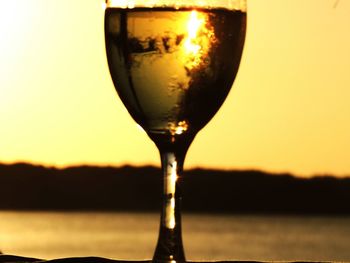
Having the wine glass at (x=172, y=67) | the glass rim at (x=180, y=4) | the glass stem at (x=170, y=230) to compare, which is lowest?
the glass stem at (x=170, y=230)

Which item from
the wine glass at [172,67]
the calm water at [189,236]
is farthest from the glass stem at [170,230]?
the calm water at [189,236]

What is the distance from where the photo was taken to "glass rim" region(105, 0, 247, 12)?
2.54m

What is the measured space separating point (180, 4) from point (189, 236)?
216ft

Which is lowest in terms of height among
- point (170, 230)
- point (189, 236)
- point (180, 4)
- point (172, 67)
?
point (189, 236)

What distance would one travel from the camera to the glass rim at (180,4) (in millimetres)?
2535

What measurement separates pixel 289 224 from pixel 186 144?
79.8m

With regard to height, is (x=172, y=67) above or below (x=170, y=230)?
above

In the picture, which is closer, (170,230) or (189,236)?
(170,230)

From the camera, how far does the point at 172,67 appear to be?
2.52 m

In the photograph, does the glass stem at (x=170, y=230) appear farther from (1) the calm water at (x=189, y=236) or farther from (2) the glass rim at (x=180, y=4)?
(1) the calm water at (x=189, y=236)

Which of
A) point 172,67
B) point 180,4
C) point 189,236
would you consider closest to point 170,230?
point 172,67

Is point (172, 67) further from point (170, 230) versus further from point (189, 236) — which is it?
point (189, 236)

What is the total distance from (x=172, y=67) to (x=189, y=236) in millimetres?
65850

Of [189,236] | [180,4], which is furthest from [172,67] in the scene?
[189,236]
